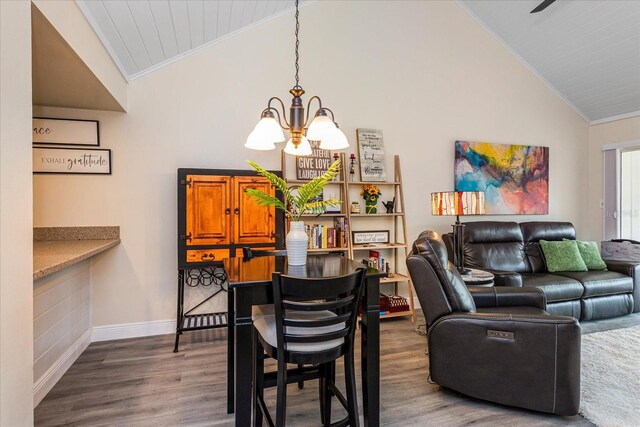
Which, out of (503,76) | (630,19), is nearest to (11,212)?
(503,76)

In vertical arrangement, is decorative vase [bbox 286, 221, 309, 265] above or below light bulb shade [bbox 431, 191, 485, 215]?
below

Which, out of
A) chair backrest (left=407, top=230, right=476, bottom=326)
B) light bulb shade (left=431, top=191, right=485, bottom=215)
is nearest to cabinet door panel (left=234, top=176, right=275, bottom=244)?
chair backrest (left=407, top=230, right=476, bottom=326)

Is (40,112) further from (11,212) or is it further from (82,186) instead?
(11,212)

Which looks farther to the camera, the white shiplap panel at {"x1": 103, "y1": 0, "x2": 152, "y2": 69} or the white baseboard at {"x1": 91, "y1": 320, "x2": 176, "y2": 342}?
the white baseboard at {"x1": 91, "y1": 320, "x2": 176, "y2": 342}

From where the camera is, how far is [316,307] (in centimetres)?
148

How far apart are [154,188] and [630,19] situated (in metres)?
5.43

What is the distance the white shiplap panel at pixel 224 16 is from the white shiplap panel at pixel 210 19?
0.12ft

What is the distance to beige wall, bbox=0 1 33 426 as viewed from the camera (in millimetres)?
1216

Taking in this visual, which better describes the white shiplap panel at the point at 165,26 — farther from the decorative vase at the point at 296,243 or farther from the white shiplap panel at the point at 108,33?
the decorative vase at the point at 296,243

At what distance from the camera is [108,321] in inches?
127

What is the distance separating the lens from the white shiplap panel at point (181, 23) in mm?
2631

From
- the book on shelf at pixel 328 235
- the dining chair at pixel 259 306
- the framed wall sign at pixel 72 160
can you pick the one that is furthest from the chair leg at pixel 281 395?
the framed wall sign at pixel 72 160

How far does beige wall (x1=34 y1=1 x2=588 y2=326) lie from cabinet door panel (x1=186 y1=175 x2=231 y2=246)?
420 mm

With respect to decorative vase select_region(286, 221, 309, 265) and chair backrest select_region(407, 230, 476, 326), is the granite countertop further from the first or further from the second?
chair backrest select_region(407, 230, 476, 326)
